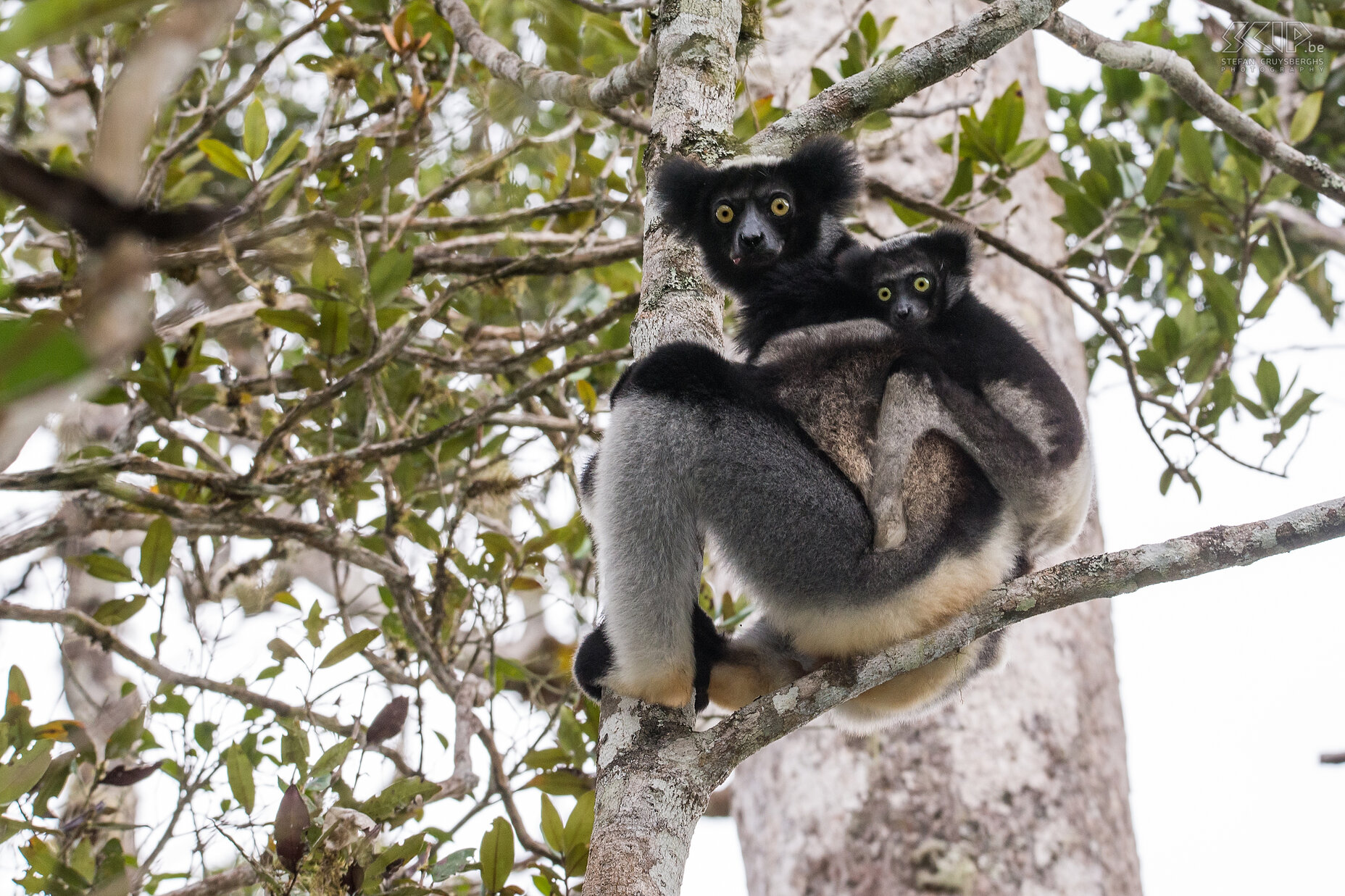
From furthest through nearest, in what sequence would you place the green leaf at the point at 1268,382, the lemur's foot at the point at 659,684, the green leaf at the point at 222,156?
1. the green leaf at the point at 1268,382
2. the green leaf at the point at 222,156
3. the lemur's foot at the point at 659,684

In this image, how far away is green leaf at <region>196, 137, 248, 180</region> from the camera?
14.1 feet

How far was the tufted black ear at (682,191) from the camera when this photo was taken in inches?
129

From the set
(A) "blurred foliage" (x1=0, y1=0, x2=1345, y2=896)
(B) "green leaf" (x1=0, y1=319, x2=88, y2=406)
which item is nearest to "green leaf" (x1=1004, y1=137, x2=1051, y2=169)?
(A) "blurred foliage" (x1=0, y1=0, x2=1345, y2=896)

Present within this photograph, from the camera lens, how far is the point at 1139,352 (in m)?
4.80

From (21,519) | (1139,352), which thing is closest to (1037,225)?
(1139,352)

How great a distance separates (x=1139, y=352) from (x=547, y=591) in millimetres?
3007

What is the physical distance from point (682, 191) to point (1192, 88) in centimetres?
218

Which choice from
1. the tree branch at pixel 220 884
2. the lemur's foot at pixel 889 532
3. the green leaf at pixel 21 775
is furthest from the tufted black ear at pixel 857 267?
the green leaf at pixel 21 775

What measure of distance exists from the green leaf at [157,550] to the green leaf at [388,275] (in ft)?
3.81

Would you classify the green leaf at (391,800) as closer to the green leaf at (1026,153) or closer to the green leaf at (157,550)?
the green leaf at (157,550)

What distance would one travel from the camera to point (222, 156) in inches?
171

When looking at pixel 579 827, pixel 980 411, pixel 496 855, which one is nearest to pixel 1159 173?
pixel 980 411

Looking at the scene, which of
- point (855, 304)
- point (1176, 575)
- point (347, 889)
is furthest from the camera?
point (855, 304)

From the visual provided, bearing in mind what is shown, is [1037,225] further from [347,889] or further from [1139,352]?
[347,889]
